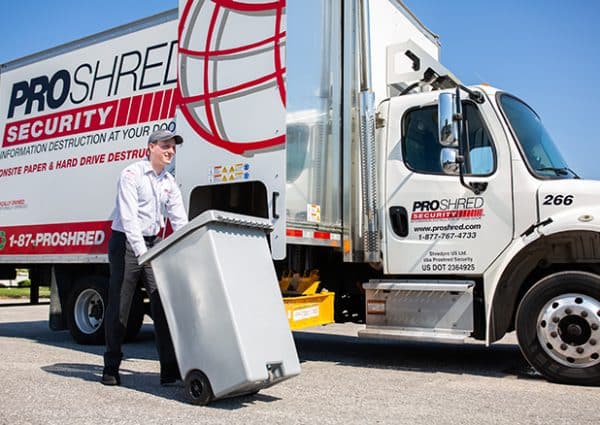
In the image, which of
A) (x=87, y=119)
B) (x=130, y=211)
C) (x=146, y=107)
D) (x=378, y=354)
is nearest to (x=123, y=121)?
(x=146, y=107)

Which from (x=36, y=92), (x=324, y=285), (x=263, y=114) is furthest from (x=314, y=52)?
(x=36, y=92)

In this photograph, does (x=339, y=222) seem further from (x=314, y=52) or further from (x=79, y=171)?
(x=79, y=171)

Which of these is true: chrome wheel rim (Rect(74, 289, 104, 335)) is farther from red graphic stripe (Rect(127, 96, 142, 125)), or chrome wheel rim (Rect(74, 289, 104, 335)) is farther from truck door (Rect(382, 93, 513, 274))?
truck door (Rect(382, 93, 513, 274))

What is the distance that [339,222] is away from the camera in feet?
21.7

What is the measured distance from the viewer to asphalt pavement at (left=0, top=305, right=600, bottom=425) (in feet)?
13.3

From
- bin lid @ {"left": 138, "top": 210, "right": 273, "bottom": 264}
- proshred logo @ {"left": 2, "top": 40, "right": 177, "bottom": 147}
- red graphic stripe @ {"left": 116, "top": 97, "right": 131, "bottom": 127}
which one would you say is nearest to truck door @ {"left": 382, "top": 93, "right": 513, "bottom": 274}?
bin lid @ {"left": 138, "top": 210, "right": 273, "bottom": 264}

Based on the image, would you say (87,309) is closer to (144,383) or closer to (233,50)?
(144,383)

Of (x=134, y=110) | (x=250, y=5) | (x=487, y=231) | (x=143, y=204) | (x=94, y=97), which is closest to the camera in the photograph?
(x=143, y=204)

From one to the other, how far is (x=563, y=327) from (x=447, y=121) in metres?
1.91

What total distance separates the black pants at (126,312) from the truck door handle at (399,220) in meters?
2.50

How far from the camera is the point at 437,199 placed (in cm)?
618

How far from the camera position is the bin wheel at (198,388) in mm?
4270

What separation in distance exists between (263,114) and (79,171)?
114 inches

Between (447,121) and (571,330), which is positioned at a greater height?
(447,121)
